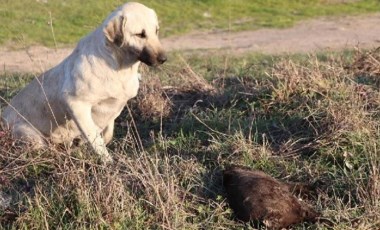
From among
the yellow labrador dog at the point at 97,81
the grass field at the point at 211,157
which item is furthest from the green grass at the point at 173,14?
the yellow labrador dog at the point at 97,81

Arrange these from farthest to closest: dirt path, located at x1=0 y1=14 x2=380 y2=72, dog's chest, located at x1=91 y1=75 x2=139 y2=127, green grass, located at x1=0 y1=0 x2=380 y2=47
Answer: green grass, located at x1=0 y1=0 x2=380 y2=47 → dirt path, located at x1=0 y1=14 x2=380 y2=72 → dog's chest, located at x1=91 y1=75 x2=139 y2=127

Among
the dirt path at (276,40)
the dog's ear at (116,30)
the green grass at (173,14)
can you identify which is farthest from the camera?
the green grass at (173,14)

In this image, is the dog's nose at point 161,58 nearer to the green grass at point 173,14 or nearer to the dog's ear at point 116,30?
the dog's ear at point 116,30

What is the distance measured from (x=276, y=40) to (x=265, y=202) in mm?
11334

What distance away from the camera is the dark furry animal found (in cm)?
435

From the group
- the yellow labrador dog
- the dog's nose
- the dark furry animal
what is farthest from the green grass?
the dark furry animal

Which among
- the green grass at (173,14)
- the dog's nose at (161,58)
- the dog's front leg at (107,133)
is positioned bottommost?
the green grass at (173,14)

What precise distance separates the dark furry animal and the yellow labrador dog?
3.78 feet

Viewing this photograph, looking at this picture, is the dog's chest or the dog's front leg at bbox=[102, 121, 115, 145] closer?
the dog's chest

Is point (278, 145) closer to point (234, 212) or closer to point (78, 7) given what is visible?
point (234, 212)

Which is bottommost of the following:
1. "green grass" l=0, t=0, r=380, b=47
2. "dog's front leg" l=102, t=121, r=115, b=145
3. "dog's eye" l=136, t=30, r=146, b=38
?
"green grass" l=0, t=0, r=380, b=47

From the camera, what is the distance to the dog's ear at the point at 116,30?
17.7 ft

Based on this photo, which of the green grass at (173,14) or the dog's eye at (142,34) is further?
the green grass at (173,14)

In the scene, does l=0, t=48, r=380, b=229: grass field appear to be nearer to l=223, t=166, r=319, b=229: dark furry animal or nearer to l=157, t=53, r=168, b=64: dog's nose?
l=223, t=166, r=319, b=229: dark furry animal
